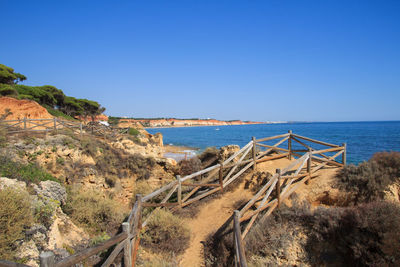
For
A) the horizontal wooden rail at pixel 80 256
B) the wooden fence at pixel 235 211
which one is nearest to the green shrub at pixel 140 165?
the wooden fence at pixel 235 211

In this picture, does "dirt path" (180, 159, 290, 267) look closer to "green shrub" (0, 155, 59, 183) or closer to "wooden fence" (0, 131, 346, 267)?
"wooden fence" (0, 131, 346, 267)

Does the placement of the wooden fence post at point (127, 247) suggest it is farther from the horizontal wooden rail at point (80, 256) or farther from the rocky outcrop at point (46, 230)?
the rocky outcrop at point (46, 230)

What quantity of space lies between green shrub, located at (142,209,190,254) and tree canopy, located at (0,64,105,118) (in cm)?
2487

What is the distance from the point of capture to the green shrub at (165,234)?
5.82 m

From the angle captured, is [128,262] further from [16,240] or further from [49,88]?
[49,88]

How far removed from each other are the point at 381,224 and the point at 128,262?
17.0 ft

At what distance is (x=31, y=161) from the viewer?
29.5 ft

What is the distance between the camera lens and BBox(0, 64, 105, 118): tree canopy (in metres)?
25.7

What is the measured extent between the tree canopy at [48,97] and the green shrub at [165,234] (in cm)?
2487

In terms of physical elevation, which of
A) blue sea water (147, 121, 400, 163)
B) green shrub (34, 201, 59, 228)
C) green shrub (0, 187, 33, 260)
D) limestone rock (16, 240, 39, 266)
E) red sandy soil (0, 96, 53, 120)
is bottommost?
blue sea water (147, 121, 400, 163)

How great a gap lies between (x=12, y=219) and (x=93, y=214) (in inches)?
115

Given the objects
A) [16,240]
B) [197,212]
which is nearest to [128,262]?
[16,240]

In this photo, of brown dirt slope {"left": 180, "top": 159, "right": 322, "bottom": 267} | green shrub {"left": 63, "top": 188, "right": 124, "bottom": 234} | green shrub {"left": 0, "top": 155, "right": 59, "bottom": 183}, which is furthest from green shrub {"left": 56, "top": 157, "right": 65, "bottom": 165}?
brown dirt slope {"left": 180, "top": 159, "right": 322, "bottom": 267}

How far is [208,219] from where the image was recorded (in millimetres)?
7340
